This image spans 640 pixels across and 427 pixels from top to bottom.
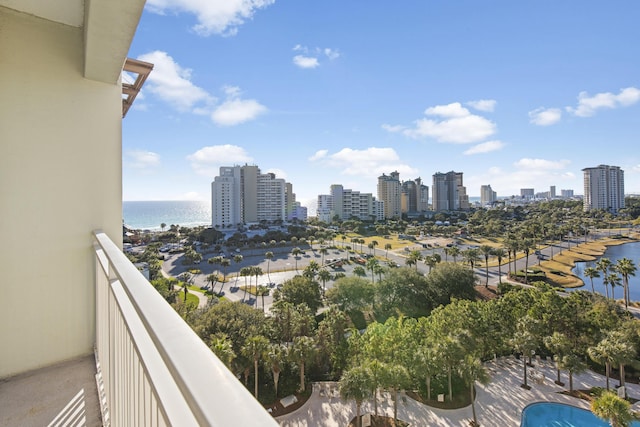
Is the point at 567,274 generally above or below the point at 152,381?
below

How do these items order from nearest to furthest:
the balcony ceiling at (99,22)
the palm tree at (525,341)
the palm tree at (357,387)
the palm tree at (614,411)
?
the balcony ceiling at (99,22)
the palm tree at (614,411)
the palm tree at (357,387)
the palm tree at (525,341)

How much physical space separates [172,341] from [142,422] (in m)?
0.44

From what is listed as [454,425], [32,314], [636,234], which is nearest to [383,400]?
[454,425]

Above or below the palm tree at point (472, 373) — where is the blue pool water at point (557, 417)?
below

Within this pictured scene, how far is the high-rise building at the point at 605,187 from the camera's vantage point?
56438mm

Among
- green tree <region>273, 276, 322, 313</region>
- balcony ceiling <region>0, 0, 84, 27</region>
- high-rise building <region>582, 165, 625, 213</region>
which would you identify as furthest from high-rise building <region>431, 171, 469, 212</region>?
balcony ceiling <region>0, 0, 84, 27</region>

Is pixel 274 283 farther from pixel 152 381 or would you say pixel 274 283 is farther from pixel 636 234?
pixel 636 234

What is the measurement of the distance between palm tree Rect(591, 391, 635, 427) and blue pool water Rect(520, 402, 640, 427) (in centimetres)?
125

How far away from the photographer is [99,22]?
5.49 ft

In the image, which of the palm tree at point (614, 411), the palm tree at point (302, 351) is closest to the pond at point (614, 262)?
the palm tree at point (614, 411)

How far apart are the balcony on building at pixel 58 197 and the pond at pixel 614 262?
2446cm

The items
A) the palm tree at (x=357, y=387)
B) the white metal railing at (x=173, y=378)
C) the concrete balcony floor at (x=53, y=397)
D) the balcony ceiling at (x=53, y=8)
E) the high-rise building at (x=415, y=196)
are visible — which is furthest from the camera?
the high-rise building at (x=415, y=196)

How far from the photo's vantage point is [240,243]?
30.3 metres

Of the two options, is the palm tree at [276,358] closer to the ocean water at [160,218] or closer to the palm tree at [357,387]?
the palm tree at [357,387]
